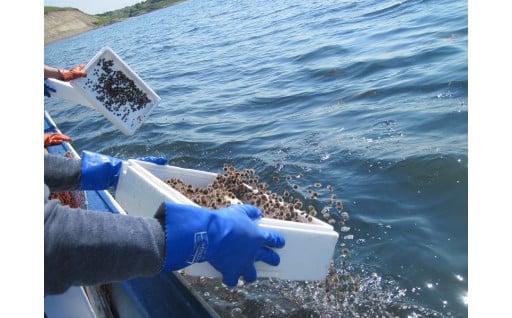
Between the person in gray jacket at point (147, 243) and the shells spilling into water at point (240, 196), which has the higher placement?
the person in gray jacket at point (147, 243)

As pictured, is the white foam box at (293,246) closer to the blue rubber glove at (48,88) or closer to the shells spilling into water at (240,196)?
the shells spilling into water at (240,196)

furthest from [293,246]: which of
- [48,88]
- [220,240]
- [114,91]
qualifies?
[48,88]

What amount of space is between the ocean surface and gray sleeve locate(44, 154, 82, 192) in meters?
1.40

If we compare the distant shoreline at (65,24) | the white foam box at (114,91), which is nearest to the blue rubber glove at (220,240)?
the white foam box at (114,91)

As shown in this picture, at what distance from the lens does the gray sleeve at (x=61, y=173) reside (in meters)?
2.94

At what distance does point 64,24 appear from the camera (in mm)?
71500

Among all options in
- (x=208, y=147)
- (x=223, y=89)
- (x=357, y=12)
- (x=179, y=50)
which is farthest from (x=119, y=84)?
(x=179, y=50)

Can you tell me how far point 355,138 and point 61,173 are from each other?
378 centimetres

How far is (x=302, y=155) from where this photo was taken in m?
5.68

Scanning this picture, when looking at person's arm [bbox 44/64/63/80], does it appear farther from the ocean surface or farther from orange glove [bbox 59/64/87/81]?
the ocean surface

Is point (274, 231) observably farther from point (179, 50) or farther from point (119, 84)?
point (179, 50)

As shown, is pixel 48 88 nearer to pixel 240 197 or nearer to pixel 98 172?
pixel 98 172

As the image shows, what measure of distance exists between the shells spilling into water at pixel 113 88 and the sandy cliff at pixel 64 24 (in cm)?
6544
